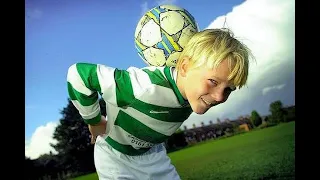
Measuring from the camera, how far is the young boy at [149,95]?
→ 1669mm

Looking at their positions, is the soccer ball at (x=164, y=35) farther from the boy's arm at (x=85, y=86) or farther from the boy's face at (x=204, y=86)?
the boy's arm at (x=85, y=86)

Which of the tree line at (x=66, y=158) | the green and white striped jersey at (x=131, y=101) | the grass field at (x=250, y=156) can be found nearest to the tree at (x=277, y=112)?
the grass field at (x=250, y=156)

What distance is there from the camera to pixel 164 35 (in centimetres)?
176

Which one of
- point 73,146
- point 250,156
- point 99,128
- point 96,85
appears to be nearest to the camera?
point 96,85

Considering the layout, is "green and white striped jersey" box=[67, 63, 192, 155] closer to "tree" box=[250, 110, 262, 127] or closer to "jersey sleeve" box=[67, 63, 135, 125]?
"jersey sleeve" box=[67, 63, 135, 125]

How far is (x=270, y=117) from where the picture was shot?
2254 mm

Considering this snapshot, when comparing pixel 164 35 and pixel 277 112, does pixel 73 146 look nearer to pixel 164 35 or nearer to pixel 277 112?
pixel 164 35

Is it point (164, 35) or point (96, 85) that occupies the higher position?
point (164, 35)

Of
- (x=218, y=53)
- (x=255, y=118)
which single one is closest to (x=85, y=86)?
(x=218, y=53)

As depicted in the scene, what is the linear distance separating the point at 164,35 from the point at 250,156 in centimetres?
70

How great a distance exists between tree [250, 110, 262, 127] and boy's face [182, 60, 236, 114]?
1.70 ft

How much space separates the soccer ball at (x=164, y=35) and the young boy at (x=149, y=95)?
4cm
